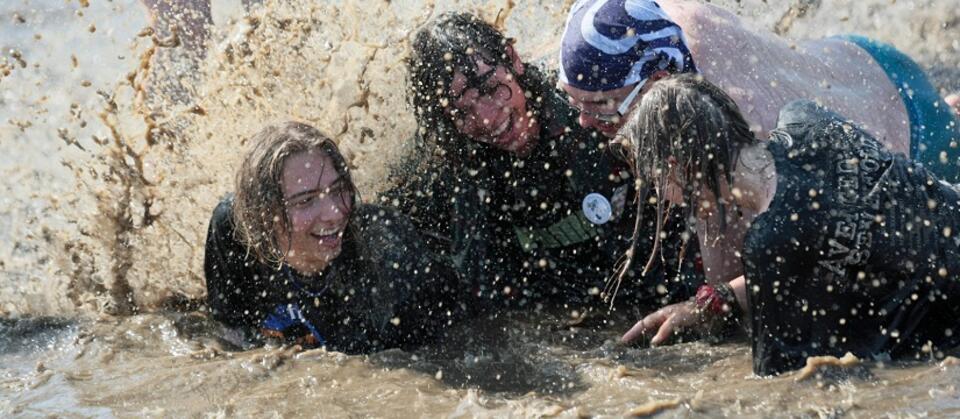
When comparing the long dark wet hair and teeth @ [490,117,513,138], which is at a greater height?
the long dark wet hair

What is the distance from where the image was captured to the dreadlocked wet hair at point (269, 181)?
3.79 metres

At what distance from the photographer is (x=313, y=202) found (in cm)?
380

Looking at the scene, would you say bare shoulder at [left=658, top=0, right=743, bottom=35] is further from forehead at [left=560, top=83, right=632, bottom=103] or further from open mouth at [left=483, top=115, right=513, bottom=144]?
open mouth at [left=483, top=115, right=513, bottom=144]

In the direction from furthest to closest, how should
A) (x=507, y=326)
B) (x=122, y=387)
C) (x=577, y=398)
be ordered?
1. (x=507, y=326)
2. (x=122, y=387)
3. (x=577, y=398)

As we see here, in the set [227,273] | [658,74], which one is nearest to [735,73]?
[658,74]

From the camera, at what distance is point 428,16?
556 centimetres

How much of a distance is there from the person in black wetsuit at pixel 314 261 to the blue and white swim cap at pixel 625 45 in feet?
3.42

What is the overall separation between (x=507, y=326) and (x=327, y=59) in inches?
74.6

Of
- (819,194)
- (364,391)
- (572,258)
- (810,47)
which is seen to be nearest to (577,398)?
(364,391)

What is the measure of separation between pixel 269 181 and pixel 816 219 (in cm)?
200

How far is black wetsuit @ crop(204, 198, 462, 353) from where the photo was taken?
4.06m

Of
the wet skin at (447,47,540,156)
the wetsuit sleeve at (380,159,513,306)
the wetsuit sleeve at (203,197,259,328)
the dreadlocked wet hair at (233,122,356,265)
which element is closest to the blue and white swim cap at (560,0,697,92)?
the wet skin at (447,47,540,156)

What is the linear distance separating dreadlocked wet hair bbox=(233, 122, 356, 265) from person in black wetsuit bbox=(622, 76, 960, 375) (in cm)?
130

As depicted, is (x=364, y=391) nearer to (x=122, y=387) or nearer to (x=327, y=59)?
(x=122, y=387)
